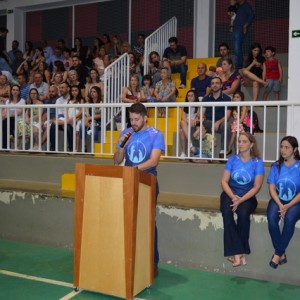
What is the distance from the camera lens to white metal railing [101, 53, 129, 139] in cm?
772

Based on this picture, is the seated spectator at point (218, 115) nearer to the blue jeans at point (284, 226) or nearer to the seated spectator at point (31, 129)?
the blue jeans at point (284, 226)

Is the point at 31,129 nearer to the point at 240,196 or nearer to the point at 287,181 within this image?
the point at 240,196

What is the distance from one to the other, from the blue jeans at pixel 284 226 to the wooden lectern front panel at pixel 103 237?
142 centimetres

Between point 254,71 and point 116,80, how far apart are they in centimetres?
250

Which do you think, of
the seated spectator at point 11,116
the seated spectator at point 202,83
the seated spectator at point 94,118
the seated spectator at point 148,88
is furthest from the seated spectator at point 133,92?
the seated spectator at point 11,116

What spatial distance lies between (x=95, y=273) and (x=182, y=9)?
8990 millimetres

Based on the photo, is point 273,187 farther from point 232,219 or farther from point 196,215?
point 196,215

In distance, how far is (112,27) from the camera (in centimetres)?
1239

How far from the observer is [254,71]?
7.77m

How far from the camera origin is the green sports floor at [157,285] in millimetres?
3818

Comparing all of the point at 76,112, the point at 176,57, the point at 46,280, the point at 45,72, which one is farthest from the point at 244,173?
the point at 45,72

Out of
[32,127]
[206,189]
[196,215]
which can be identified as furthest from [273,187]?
[32,127]

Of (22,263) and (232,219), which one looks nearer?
(232,219)

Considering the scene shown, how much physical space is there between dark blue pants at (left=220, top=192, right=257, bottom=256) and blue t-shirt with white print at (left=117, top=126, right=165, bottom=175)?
84cm
